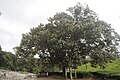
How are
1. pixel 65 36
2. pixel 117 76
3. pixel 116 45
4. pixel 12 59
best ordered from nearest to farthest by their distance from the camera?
pixel 117 76 < pixel 65 36 < pixel 116 45 < pixel 12 59

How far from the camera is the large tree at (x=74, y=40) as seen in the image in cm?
3659

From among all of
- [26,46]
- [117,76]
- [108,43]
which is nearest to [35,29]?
[26,46]

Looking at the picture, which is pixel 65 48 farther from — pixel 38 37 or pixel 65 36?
pixel 38 37

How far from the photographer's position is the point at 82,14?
133ft

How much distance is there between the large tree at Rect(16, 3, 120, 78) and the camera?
1441 inches

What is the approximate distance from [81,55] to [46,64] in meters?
6.19

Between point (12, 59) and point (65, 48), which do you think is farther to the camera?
point (12, 59)

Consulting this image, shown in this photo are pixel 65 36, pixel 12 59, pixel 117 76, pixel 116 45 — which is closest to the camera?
pixel 117 76

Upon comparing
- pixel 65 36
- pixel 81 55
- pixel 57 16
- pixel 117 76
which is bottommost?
pixel 117 76

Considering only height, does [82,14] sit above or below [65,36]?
above

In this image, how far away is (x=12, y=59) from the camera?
5219cm

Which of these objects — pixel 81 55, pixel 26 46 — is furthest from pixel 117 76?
pixel 26 46

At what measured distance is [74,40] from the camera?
37375mm

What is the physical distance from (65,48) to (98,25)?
19.9 ft
